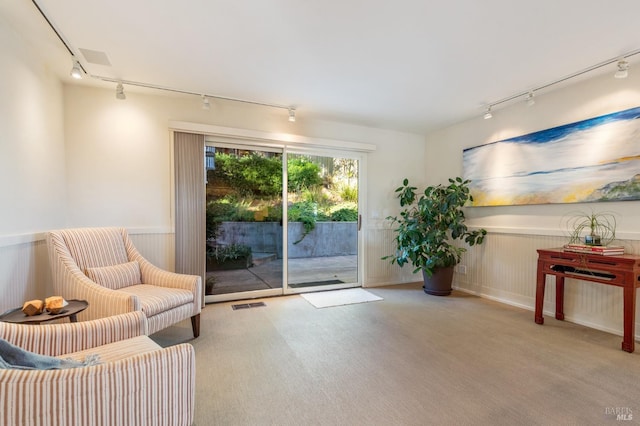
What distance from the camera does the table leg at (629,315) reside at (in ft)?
7.76

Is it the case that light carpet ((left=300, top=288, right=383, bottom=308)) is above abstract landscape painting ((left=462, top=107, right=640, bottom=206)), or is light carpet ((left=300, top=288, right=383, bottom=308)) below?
below

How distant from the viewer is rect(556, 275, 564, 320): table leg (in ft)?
10.2

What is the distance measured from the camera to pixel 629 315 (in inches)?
93.7

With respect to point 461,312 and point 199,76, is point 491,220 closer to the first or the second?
point 461,312

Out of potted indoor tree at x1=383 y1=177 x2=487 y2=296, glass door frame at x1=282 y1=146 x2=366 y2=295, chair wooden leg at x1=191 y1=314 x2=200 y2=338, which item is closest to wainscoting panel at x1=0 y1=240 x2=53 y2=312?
chair wooden leg at x1=191 y1=314 x2=200 y2=338

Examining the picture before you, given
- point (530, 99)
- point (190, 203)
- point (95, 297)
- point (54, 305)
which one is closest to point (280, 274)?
point (190, 203)

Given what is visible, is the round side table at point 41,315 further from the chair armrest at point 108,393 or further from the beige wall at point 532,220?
the beige wall at point 532,220

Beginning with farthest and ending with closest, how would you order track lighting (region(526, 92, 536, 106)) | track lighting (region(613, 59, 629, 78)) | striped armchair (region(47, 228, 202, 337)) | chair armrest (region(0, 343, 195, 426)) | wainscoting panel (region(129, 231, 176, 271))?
wainscoting panel (region(129, 231, 176, 271)) < track lighting (region(526, 92, 536, 106)) < track lighting (region(613, 59, 629, 78)) < striped armchair (region(47, 228, 202, 337)) < chair armrest (region(0, 343, 195, 426))

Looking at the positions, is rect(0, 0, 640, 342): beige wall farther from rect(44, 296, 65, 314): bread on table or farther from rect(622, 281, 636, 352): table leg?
rect(44, 296, 65, 314): bread on table

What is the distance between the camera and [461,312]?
340 cm

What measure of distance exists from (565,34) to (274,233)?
351cm

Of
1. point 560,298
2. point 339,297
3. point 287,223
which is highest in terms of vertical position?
point 287,223

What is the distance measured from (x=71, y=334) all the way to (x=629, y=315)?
393cm

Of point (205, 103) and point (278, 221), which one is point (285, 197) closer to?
point (278, 221)
